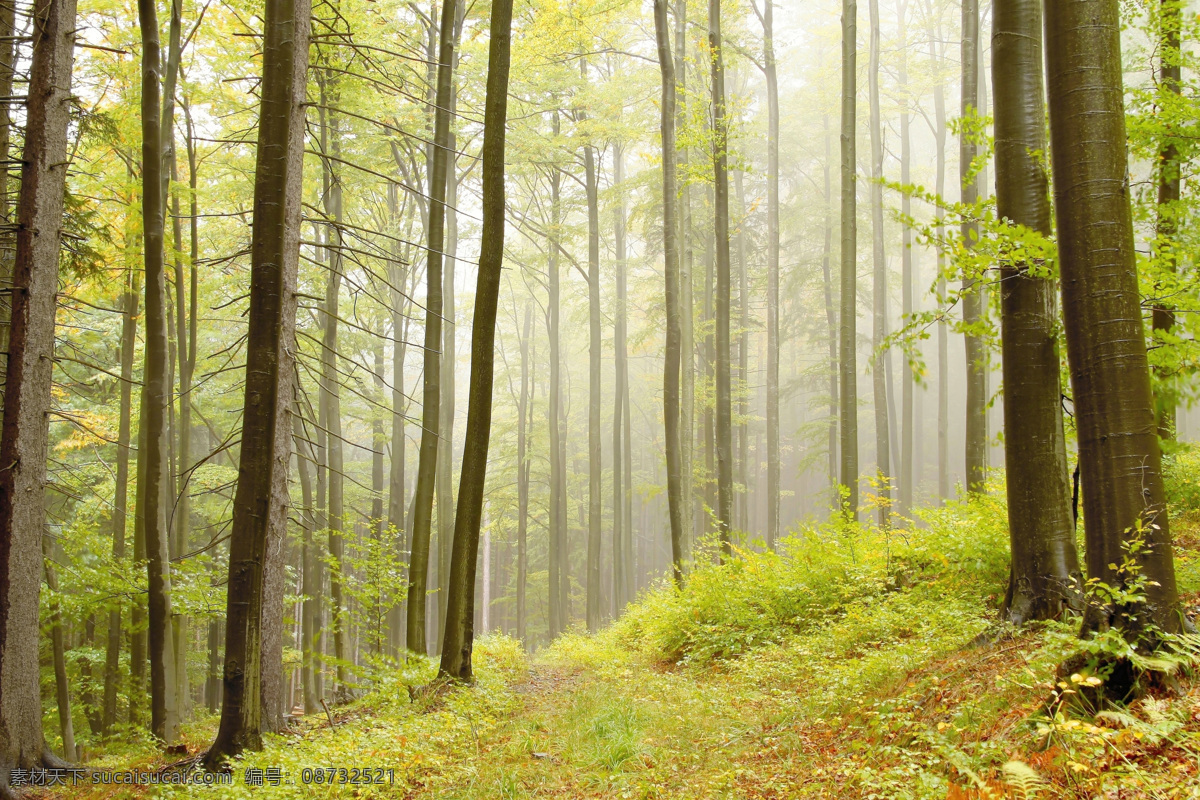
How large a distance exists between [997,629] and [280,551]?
623 centimetres

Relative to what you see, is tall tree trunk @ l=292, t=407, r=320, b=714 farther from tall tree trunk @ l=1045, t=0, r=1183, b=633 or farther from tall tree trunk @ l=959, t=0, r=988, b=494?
tall tree trunk @ l=1045, t=0, r=1183, b=633

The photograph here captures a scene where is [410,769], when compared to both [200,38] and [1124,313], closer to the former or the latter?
[1124,313]

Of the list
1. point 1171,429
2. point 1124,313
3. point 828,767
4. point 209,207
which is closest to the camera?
point 1124,313

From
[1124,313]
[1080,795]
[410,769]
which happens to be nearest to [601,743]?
[410,769]

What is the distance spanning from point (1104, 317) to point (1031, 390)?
4.52 feet

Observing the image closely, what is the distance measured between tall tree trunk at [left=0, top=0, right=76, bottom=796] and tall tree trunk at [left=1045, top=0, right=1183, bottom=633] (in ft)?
27.1

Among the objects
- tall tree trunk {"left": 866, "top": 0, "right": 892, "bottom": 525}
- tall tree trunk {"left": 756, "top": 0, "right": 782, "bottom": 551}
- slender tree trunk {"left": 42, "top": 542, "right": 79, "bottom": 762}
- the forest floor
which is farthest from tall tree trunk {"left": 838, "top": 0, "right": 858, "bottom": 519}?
slender tree trunk {"left": 42, "top": 542, "right": 79, "bottom": 762}

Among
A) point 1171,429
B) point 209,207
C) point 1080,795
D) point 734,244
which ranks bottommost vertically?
point 1080,795

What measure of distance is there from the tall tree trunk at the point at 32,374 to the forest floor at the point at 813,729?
1265mm

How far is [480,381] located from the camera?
7.43 meters

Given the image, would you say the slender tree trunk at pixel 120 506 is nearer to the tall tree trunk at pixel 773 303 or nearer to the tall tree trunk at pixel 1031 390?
the tall tree trunk at pixel 1031 390

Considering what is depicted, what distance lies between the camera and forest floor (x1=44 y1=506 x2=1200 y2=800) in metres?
2.62

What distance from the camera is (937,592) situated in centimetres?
641

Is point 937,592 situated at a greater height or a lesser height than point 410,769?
greater
